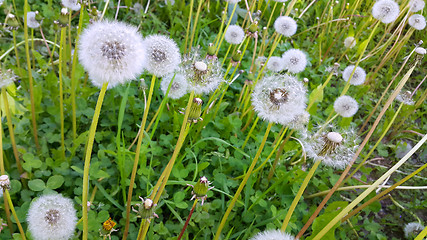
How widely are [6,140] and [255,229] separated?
4.57ft

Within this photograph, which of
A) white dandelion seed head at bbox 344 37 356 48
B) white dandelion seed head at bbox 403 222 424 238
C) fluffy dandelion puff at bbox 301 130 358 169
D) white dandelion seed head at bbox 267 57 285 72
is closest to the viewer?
fluffy dandelion puff at bbox 301 130 358 169

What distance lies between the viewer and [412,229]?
78.2 inches

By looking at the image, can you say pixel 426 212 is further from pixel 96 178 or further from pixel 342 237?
pixel 96 178

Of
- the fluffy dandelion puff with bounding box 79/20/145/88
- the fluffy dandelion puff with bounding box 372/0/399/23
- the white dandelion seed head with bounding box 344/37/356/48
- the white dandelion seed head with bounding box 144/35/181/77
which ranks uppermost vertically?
the white dandelion seed head with bounding box 344/37/356/48

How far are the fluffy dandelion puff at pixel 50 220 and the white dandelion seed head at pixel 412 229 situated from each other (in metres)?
1.92

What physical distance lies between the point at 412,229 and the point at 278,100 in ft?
4.48

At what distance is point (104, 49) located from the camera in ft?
2.78

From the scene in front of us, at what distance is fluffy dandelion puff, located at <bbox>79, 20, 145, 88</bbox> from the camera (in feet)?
2.74

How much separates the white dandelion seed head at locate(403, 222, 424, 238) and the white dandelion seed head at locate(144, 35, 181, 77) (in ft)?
5.78

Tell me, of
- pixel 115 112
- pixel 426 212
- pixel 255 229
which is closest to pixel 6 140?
pixel 115 112

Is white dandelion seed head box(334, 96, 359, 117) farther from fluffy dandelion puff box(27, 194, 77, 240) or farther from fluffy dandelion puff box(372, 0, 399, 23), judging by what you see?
fluffy dandelion puff box(27, 194, 77, 240)

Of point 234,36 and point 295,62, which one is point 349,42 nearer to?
point 295,62

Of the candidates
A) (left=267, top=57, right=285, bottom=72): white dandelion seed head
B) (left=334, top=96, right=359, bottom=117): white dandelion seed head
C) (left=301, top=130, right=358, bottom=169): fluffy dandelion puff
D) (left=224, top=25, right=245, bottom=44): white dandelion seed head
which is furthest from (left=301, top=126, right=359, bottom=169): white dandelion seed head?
(left=224, top=25, right=245, bottom=44): white dandelion seed head

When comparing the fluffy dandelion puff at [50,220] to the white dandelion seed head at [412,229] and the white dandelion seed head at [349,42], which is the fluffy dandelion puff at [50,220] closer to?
the white dandelion seed head at [412,229]
